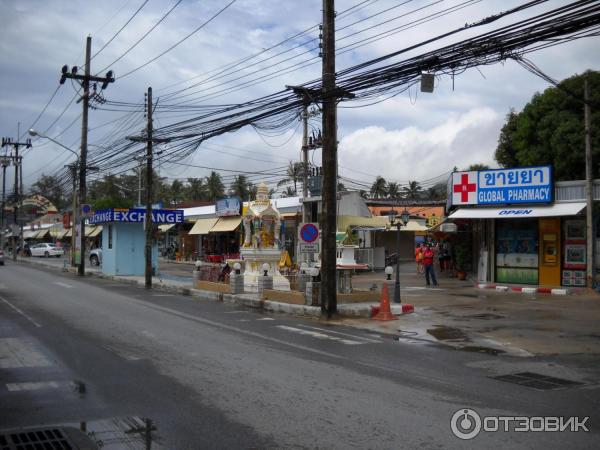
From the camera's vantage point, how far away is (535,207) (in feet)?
76.9

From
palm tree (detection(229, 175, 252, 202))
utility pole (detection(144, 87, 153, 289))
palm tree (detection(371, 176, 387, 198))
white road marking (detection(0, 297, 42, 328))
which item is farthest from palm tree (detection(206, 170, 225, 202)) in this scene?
white road marking (detection(0, 297, 42, 328))

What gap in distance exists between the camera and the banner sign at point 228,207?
4209 centimetres

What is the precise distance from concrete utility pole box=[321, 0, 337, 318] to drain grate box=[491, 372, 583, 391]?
7.35 meters

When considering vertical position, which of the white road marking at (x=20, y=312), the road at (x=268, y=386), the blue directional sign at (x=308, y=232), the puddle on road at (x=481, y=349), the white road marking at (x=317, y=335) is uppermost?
the blue directional sign at (x=308, y=232)

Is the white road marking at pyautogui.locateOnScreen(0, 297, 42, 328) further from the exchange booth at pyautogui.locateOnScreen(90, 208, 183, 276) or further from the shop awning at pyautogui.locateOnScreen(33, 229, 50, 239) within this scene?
the shop awning at pyautogui.locateOnScreen(33, 229, 50, 239)

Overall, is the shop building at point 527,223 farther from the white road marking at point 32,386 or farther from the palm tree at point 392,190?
the palm tree at point 392,190

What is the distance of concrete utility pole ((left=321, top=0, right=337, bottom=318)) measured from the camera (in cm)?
1609

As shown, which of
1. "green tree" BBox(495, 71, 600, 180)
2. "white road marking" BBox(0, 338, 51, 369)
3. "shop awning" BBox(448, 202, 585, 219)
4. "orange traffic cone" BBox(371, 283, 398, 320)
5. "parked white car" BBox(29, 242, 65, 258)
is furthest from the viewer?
"parked white car" BBox(29, 242, 65, 258)

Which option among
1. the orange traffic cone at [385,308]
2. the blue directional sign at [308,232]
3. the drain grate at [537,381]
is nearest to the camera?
the drain grate at [537,381]

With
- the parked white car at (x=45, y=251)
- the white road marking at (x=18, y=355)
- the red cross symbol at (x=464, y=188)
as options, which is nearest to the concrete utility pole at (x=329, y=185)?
the white road marking at (x=18, y=355)

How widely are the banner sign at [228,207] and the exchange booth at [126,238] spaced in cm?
664

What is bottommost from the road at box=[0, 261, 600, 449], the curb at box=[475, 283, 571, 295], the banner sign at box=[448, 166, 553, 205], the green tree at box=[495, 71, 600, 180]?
the road at box=[0, 261, 600, 449]

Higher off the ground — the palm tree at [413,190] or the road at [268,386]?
the palm tree at [413,190]

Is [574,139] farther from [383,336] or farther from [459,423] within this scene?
[459,423]
